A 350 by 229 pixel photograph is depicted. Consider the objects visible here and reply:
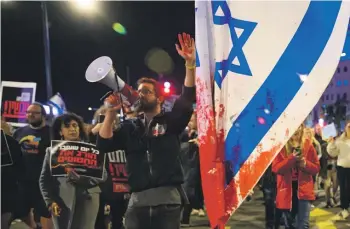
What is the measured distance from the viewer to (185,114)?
331 centimetres

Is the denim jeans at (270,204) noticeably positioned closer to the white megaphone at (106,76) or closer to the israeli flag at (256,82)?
the white megaphone at (106,76)

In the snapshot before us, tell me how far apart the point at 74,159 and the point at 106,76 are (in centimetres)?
205

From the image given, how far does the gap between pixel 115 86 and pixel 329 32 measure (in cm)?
154

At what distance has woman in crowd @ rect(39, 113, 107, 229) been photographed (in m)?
4.92

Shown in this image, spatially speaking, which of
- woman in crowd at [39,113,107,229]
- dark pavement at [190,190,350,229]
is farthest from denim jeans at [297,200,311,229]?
woman in crowd at [39,113,107,229]

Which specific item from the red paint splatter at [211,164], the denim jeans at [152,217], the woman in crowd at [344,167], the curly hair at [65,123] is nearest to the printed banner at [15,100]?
the curly hair at [65,123]

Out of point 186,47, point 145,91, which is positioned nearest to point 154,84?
point 145,91

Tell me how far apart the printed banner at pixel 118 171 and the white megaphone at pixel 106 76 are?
277cm

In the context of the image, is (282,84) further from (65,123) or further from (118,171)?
(118,171)

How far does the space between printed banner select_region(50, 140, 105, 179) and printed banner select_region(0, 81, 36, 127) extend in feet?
14.0

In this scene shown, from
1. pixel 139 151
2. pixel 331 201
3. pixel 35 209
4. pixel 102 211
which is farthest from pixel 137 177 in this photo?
pixel 331 201

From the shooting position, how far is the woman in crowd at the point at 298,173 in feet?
20.5

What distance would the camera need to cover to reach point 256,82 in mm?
2201

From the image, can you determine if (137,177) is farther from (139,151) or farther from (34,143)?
(34,143)
